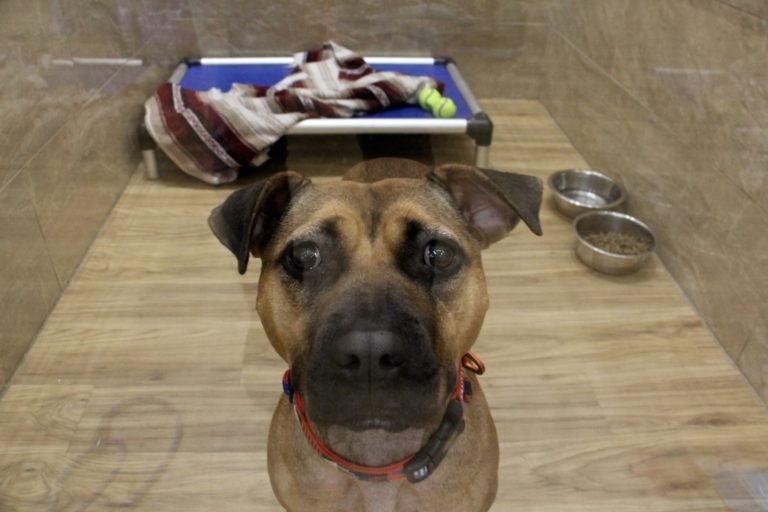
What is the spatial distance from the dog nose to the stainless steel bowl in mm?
1714

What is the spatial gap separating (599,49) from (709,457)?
7.20ft

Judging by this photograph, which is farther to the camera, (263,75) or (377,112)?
(263,75)

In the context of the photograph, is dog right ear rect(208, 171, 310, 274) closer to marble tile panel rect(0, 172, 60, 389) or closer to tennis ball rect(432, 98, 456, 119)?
marble tile panel rect(0, 172, 60, 389)

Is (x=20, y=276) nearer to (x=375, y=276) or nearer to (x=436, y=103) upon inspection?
(x=375, y=276)

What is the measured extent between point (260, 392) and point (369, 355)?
1114mm

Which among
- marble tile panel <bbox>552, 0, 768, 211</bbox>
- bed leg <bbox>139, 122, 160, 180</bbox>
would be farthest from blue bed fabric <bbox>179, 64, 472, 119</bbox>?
marble tile panel <bbox>552, 0, 768, 211</bbox>

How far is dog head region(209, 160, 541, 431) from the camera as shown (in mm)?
1105

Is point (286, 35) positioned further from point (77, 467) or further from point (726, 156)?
point (77, 467)

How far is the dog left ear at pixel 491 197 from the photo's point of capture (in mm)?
1406

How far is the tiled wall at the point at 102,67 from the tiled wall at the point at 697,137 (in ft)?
2.30

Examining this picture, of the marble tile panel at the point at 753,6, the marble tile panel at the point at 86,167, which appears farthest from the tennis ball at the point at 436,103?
the marble tile panel at the point at 86,167

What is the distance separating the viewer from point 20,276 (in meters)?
2.22

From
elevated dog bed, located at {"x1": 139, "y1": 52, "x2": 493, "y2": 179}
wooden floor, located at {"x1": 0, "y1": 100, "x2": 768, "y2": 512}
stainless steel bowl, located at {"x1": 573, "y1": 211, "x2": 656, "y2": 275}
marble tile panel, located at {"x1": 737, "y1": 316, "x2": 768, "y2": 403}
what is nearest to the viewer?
wooden floor, located at {"x1": 0, "y1": 100, "x2": 768, "y2": 512}

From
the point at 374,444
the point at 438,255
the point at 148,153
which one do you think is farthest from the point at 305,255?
the point at 148,153
